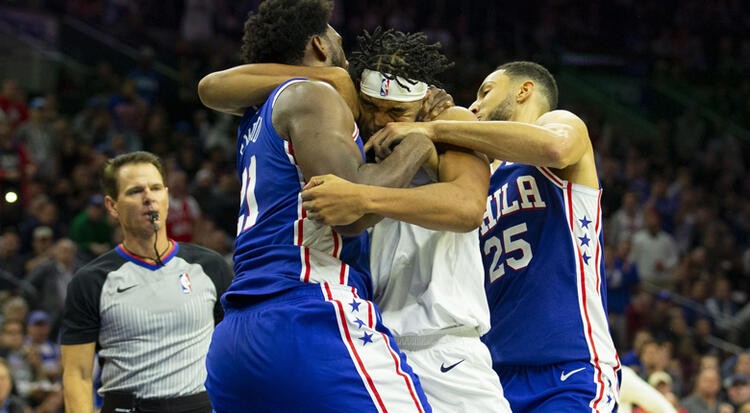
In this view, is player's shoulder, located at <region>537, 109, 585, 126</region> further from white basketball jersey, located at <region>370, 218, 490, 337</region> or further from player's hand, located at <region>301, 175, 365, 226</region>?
player's hand, located at <region>301, 175, 365, 226</region>

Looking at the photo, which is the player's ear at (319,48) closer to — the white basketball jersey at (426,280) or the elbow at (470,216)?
the white basketball jersey at (426,280)

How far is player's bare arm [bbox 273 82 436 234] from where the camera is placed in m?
3.46

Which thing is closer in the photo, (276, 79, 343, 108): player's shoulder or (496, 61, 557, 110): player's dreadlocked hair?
(276, 79, 343, 108): player's shoulder

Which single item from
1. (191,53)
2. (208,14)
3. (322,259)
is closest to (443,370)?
(322,259)

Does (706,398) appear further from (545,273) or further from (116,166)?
(116,166)

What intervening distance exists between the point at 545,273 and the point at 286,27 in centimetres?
153

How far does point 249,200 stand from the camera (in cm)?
371

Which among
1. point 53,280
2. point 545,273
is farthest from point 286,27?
point 53,280

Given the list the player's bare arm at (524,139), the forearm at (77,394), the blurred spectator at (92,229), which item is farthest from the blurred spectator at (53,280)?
the player's bare arm at (524,139)

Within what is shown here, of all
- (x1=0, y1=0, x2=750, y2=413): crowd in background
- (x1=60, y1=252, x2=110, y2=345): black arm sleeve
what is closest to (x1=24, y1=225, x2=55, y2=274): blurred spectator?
(x1=0, y1=0, x2=750, y2=413): crowd in background

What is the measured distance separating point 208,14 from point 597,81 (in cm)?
800

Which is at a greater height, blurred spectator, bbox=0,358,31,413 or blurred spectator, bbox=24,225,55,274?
blurred spectator, bbox=24,225,55,274

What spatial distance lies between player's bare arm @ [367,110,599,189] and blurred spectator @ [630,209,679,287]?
31.8ft

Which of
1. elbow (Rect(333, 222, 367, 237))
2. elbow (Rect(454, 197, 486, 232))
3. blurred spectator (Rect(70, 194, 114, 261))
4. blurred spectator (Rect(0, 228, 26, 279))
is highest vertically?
elbow (Rect(454, 197, 486, 232))
